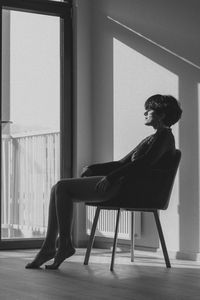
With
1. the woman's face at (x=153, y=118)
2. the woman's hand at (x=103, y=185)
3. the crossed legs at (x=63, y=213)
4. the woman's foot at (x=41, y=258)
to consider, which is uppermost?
the woman's face at (x=153, y=118)

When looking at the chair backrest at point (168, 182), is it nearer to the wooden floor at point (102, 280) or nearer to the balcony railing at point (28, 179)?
the wooden floor at point (102, 280)

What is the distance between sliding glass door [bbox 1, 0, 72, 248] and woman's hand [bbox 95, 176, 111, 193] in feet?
5.46

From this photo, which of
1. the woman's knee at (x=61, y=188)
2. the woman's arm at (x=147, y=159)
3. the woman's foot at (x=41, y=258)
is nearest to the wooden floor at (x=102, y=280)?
the woman's foot at (x=41, y=258)

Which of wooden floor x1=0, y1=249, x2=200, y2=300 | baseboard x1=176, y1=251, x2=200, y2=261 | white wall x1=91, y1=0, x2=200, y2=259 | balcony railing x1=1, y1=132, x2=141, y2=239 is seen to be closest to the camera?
wooden floor x1=0, y1=249, x2=200, y2=300

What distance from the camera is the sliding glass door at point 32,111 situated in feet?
18.0

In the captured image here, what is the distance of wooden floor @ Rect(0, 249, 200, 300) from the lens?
2.95 metres

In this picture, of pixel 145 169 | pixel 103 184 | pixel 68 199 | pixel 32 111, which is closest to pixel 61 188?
pixel 68 199

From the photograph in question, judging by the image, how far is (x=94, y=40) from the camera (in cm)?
568

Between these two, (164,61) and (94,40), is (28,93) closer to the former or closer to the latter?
(94,40)

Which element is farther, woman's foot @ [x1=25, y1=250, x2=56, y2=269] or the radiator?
the radiator

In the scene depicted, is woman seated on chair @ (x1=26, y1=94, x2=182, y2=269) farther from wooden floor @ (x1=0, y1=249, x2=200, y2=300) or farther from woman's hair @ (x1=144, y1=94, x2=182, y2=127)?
wooden floor @ (x1=0, y1=249, x2=200, y2=300)

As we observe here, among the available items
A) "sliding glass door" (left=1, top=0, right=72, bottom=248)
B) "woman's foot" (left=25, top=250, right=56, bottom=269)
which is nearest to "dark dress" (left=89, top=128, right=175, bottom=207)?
"woman's foot" (left=25, top=250, right=56, bottom=269)

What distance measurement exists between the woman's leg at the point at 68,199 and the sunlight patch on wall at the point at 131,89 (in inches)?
44.5

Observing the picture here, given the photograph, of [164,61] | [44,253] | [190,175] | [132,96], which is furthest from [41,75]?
[44,253]
